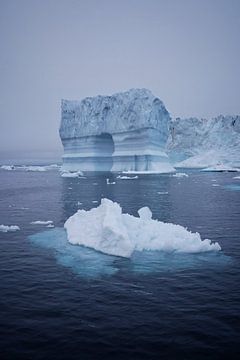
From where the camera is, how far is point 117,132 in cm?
6581

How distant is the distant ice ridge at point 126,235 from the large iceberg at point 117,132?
4859cm

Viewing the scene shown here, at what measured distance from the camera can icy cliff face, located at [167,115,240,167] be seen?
95.6 meters

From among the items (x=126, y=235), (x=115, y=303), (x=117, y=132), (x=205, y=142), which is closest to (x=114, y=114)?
(x=117, y=132)

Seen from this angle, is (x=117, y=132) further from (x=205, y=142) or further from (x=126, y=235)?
(x=126, y=235)

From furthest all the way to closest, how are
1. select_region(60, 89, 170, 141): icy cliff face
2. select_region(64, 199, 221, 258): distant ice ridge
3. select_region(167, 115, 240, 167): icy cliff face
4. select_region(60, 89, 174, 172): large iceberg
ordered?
1. select_region(167, 115, 240, 167): icy cliff face
2. select_region(60, 89, 174, 172): large iceberg
3. select_region(60, 89, 170, 141): icy cliff face
4. select_region(64, 199, 221, 258): distant ice ridge

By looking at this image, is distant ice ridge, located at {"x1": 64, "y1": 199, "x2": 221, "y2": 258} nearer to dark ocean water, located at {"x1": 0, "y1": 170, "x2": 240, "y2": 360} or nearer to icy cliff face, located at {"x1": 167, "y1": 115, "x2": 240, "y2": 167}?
dark ocean water, located at {"x1": 0, "y1": 170, "x2": 240, "y2": 360}

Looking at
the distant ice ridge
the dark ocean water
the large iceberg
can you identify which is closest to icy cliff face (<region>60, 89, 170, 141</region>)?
the large iceberg

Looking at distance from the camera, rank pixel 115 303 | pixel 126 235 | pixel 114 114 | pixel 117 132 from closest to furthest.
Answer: pixel 115 303 < pixel 126 235 < pixel 117 132 < pixel 114 114

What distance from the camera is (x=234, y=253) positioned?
1197 centimetres

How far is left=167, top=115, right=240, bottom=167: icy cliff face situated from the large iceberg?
3112 cm

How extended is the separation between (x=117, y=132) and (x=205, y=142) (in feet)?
148

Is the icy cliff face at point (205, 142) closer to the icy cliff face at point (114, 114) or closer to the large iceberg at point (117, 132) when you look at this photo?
the large iceberg at point (117, 132)

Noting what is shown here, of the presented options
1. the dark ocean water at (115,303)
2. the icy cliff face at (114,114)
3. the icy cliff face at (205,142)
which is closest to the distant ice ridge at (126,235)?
the dark ocean water at (115,303)

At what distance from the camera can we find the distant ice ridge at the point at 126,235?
1154 cm
